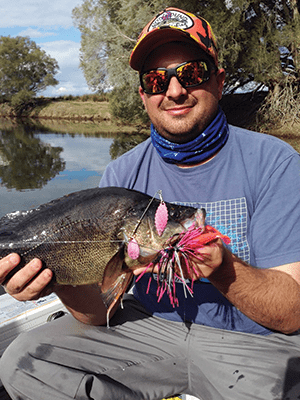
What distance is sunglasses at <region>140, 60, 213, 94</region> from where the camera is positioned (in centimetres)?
263

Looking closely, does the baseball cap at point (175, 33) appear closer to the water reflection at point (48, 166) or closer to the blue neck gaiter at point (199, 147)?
the blue neck gaiter at point (199, 147)

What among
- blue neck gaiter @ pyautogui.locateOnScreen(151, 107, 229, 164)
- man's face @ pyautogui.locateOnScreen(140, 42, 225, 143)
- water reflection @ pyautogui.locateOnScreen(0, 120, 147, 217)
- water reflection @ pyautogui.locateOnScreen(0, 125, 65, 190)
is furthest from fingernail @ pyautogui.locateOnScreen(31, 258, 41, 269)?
water reflection @ pyautogui.locateOnScreen(0, 125, 65, 190)

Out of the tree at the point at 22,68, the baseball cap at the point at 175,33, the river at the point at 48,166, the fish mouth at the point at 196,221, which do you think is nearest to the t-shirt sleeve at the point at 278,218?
the fish mouth at the point at 196,221

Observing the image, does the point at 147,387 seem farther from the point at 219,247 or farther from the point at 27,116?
the point at 27,116

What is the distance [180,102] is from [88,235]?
1283mm

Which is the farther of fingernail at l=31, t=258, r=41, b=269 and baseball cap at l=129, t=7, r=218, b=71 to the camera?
baseball cap at l=129, t=7, r=218, b=71

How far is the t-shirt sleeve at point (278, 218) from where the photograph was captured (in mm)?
2145

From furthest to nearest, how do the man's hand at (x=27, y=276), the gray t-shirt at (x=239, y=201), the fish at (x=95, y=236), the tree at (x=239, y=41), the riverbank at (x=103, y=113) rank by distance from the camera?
the riverbank at (x=103, y=113), the tree at (x=239, y=41), the gray t-shirt at (x=239, y=201), the man's hand at (x=27, y=276), the fish at (x=95, y=236)

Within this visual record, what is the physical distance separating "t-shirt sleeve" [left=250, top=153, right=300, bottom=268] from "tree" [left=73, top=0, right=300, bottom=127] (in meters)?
17.4

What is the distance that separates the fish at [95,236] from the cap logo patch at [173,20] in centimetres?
139

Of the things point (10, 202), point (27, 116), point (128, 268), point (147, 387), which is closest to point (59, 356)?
point (147, 387)

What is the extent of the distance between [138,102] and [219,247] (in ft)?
72.0

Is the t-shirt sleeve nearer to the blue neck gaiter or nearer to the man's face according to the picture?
the blue neck gaiter

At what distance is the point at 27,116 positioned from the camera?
60.7m
